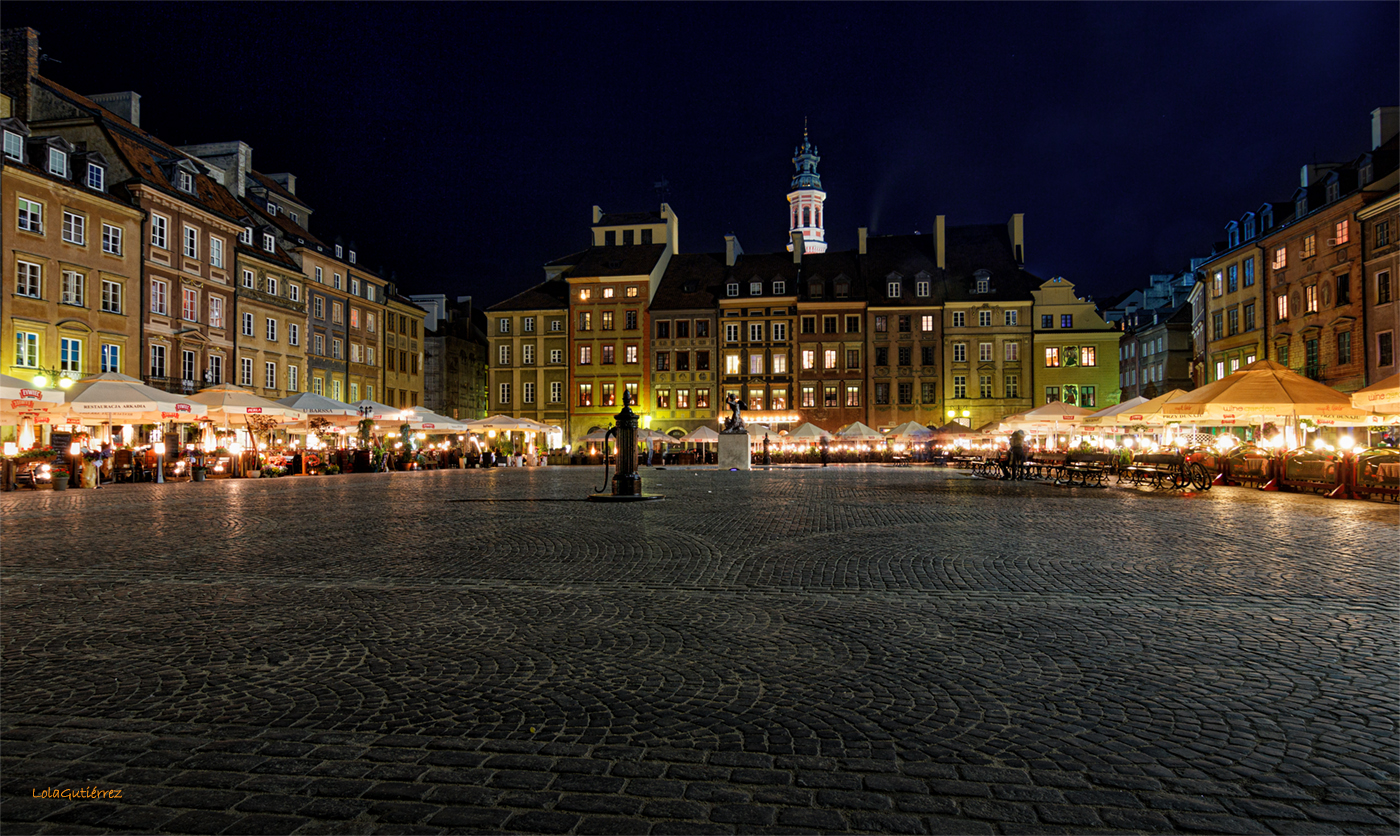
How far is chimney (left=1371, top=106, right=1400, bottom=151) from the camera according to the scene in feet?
129

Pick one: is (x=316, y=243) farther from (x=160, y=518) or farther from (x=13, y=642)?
(x=13, y=642)

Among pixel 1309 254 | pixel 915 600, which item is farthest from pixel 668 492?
pixel 1309 254

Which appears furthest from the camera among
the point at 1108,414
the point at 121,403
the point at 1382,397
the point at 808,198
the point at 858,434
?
the point at 808,198

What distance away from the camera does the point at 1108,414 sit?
27.2 meters

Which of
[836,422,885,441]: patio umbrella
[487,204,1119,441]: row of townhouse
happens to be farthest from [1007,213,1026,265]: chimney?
[836,422,885,441]: patio umbrella

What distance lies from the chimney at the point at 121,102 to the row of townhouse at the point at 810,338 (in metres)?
27.2

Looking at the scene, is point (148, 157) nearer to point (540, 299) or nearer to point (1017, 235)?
point (540, 299)

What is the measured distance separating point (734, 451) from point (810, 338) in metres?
22.6

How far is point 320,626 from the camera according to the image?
6.32 meters

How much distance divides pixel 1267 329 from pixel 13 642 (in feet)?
168

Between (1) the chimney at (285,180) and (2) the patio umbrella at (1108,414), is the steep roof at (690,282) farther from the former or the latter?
(2) the patio umbrella at (1108,414)

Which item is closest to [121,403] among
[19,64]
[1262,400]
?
[19,64]

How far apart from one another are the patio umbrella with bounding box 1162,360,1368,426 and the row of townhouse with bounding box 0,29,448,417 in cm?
3882

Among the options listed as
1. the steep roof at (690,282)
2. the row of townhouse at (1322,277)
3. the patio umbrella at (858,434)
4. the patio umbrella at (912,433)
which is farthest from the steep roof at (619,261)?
the row of townhouse at (1322,277)
